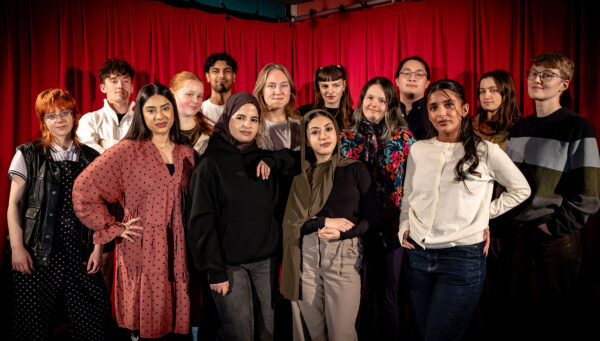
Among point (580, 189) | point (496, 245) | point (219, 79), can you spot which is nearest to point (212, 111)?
point (219, 79)

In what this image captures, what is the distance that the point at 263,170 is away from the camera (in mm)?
2152

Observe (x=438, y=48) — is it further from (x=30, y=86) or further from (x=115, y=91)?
(x=30, y=86)

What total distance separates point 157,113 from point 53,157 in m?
0.89

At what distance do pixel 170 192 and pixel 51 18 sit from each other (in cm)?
263

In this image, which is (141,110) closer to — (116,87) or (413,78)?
(116,87)

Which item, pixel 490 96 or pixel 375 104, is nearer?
pixel 375 104

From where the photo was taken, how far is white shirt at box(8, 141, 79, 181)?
2.29 m

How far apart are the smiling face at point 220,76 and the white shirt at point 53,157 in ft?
5.47

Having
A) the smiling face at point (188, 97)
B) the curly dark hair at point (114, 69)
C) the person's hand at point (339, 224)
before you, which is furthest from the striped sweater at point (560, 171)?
the curly dark hair at point (114, 69)

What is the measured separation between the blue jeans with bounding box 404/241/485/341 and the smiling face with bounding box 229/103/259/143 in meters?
1.21

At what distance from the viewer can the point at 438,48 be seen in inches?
158

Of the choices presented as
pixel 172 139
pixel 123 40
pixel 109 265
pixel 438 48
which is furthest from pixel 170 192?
pixel 438 48

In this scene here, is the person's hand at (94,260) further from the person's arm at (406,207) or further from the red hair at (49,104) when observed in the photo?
the person's arm at (406,207)

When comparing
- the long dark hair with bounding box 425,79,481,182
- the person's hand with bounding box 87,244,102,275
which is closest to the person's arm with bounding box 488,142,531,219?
the long dark hair with bounding box 425,79,481,182
